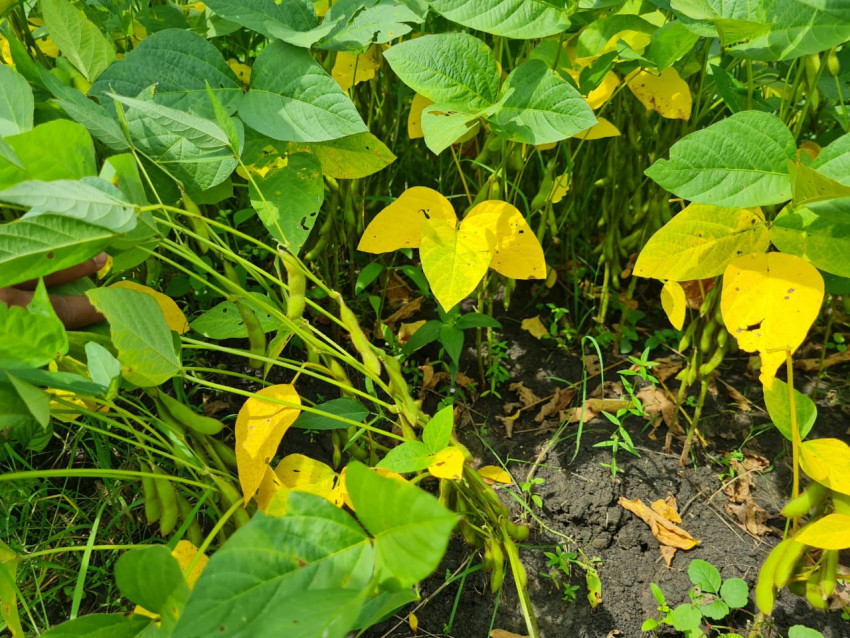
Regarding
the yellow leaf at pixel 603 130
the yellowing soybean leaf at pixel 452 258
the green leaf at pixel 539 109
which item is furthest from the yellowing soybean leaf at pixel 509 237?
the yellow leaf at pixel 603 130

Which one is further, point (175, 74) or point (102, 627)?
point (175, 74)

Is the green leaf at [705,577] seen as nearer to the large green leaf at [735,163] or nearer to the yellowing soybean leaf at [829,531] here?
the yellowing soybean leaf at [829,531]

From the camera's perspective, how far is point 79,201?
1.96 feet

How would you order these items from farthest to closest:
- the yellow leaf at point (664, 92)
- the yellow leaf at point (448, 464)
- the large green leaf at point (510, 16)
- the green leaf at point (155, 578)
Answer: the yellow leaf at point (664, 92) → the large green leaf at point (510, 16) → the yellow leaf at point (448, 464) → the green leaf at point (155, 578)

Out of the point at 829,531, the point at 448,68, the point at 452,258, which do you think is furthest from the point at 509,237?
the point at 829,531

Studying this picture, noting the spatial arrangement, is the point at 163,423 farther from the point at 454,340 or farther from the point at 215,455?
the point at 454,340

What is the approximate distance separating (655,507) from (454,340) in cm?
48

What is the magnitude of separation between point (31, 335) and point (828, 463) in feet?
3.21

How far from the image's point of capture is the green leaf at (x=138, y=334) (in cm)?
68

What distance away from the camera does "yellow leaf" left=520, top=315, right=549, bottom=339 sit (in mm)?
1542

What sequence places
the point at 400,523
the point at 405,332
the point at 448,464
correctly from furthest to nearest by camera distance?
the point at 405,332, the point at 448,464, the point at 400,523

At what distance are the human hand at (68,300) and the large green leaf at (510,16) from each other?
0.62 m

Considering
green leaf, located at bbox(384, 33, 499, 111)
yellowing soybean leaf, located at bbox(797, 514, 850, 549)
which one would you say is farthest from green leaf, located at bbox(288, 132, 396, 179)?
yellowing soybean leaf, located at bbox(797, 514, 850, 549)

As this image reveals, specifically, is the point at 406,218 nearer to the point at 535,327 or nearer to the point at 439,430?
the point at 439,430
